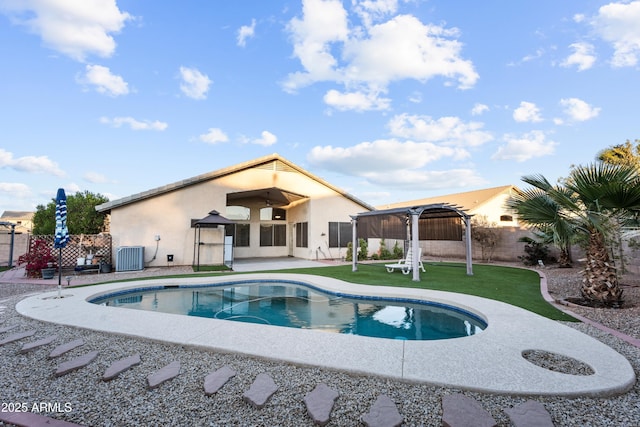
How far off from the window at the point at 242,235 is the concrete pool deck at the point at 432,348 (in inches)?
484

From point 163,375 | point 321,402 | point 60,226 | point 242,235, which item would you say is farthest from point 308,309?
point 242,235

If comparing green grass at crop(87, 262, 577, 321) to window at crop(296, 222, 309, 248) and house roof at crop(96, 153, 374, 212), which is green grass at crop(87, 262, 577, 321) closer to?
house roof at crop(96, 153, 374, 212)

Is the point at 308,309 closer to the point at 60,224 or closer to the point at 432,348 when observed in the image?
the point at 432,348

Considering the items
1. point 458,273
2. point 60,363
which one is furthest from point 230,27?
point 458,273

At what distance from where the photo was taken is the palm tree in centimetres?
589

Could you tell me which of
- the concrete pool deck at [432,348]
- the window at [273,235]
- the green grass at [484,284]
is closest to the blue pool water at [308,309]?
the concrete pool deck at [432,348]

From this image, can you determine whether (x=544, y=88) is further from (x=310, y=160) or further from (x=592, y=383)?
(x=310, y=160)

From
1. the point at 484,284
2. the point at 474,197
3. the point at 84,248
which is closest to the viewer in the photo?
the point at 484,284

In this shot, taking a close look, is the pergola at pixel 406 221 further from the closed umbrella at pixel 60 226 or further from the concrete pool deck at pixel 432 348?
the closed umbrella at pixel 60 226

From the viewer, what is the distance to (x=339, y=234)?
17766 mm

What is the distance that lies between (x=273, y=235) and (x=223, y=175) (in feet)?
21.2

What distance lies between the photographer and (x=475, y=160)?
17.9 metres

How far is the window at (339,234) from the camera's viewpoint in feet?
57.8

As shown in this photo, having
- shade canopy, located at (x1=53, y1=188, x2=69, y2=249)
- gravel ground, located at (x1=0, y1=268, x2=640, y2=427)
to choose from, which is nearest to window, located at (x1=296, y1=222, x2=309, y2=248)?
shade canopy, located at (x1=53, y1=188, x2=69, y2=249)
